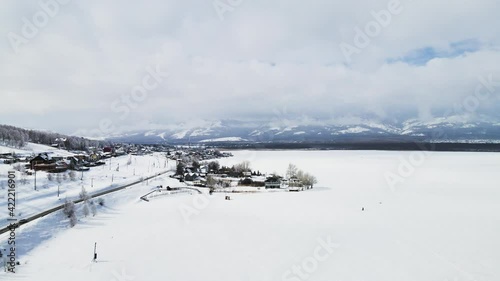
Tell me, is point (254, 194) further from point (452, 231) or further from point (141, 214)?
point (452, 231)

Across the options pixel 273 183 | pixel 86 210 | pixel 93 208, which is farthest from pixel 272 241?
pixel 273 183

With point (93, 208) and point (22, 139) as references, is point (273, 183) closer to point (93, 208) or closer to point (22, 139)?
point (93, 208)

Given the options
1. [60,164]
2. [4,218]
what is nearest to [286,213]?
[4,218]

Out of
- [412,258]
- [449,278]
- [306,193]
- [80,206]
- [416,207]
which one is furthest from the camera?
[306,193]

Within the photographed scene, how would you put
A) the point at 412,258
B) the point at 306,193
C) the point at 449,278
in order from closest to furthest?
the point at 449,278
the point at 412,258
the point at 306,193

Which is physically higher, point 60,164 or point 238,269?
point 60,164

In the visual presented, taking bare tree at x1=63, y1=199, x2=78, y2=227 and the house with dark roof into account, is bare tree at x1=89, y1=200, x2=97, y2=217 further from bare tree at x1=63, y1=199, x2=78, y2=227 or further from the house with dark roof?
the house with dark roof

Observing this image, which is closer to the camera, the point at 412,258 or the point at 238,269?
the point at 238,269

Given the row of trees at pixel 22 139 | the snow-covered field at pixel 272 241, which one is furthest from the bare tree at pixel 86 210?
A: the row of trees at pixel 22 139

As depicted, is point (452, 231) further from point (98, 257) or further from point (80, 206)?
point (80, 206)

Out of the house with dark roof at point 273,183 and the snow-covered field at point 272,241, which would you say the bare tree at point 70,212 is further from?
the house with dark roof at point 273,183
